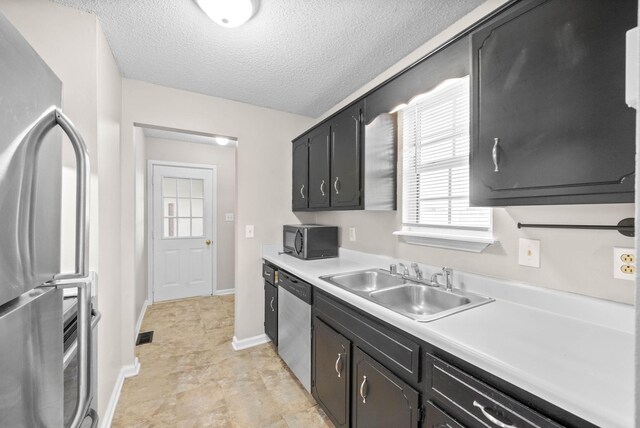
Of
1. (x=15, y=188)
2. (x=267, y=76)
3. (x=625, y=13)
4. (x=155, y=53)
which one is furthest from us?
(x=267, y=76)

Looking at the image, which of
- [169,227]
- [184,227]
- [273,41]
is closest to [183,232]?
[184,227]

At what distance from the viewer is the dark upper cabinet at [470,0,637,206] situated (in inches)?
31.0

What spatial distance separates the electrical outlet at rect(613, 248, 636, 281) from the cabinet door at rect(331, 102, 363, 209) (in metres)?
1.26

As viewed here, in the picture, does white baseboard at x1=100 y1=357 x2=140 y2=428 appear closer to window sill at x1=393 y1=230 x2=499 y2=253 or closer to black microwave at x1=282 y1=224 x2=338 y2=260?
black microwave at x1=282 y1=224 x2=338 y2=260

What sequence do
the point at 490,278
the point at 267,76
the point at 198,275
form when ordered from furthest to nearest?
the point at 198,275 → the point at 267,76 → the point at 490,278

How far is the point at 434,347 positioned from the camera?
3.26ft

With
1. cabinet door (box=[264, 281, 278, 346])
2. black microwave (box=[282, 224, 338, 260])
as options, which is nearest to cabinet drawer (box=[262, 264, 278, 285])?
cabinet door (box=[264, 281, 278, 346])

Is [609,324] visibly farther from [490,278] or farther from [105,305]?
[105,305]

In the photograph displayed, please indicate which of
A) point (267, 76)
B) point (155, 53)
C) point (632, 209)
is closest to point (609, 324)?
point (632, 209)

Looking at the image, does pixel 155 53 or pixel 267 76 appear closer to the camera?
pixel 155 53

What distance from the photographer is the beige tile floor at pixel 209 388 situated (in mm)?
1753

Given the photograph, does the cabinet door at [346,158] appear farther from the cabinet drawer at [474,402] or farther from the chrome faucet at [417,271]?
the cabinet drawer at [474,402]

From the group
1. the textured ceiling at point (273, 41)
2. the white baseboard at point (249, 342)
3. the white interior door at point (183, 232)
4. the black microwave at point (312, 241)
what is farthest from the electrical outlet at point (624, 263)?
the white interior door at point (183, 232)

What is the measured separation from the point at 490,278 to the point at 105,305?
228 cm
